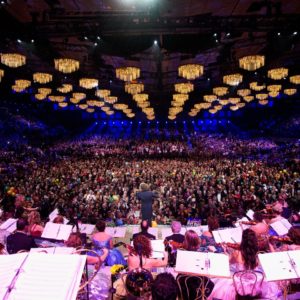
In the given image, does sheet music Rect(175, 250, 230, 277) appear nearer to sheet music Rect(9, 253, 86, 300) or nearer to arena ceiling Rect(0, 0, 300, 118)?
sheet music Rect(9, 253, 86, 300)

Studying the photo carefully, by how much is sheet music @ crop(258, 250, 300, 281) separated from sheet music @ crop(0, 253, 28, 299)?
207cm

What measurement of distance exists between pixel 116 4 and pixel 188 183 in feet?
29.8

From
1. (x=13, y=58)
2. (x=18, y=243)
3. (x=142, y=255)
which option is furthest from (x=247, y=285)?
(x=13, y=58)

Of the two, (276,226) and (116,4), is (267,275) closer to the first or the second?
(276,226)

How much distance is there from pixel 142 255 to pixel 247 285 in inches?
48.9

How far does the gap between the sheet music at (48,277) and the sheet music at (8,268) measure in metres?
0.06

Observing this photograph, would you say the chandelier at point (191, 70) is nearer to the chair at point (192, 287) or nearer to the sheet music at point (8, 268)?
the chair at point (192, 287)

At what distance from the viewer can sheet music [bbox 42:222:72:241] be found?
5.59 m

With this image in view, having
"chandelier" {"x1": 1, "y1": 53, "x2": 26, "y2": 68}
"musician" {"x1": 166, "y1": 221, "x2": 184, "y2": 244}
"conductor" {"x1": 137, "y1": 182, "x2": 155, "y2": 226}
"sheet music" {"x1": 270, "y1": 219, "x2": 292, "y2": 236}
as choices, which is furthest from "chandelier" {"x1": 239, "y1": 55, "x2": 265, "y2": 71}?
"chandelier" {"x1": 1, "y1": 53, "x2": 26, "y2": 68}

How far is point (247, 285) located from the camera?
341cm

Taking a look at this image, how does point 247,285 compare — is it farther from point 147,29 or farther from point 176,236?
point 147,29

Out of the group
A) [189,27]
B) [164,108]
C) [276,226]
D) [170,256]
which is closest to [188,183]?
[189,27]

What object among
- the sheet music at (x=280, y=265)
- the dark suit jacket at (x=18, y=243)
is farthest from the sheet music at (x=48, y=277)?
the dark suit jacket at (x=18, y=243)

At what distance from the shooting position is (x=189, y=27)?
9.45m
